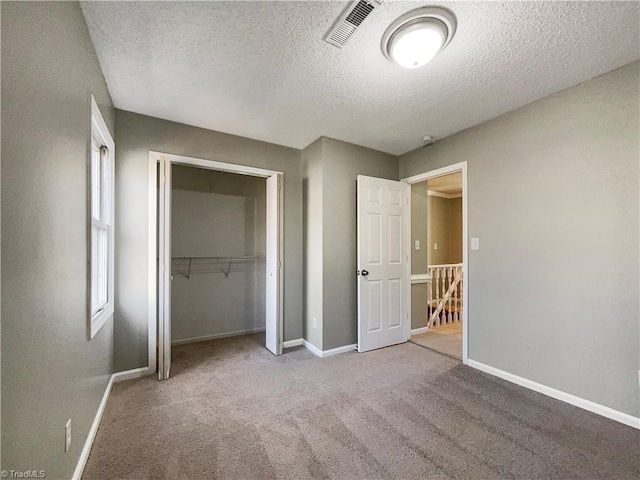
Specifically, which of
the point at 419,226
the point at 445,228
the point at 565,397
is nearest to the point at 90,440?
the point at 565,397

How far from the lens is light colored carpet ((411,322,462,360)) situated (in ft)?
10.8

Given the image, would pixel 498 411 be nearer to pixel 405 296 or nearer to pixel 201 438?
pixel 405 296

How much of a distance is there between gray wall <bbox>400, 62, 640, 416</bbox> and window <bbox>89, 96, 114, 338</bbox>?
3312mm

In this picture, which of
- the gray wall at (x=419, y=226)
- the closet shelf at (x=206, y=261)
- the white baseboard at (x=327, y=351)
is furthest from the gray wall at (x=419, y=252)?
the closet shelf at (x=206, y=261)

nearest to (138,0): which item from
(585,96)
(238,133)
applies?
(238,133)

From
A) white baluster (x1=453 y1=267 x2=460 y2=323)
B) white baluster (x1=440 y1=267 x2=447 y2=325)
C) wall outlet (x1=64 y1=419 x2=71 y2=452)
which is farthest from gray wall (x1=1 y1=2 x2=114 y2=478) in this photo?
white baluster (x1=453 y1=267 x2=460 y2=323)

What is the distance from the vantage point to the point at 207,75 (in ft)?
6.70

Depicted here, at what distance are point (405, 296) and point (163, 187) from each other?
3.07 metres

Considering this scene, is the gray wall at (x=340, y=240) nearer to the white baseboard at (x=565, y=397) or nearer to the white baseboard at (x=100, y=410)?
the white baseboard at (x=565, y=397)

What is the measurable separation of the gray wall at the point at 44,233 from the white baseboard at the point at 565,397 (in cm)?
316

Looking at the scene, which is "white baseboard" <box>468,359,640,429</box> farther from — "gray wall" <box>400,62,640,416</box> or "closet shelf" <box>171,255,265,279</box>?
"closet shelf" <box>171,255,265,279</box>

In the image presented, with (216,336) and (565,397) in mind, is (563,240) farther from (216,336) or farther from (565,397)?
(216,336)

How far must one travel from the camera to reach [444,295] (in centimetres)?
460

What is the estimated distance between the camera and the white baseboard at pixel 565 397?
1.90 metres
